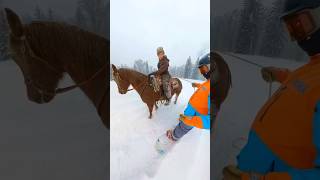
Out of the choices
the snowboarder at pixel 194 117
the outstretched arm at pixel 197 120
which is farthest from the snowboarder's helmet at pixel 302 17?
the outstretched arm at pixel 197 120

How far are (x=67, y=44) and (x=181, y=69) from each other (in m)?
0.65

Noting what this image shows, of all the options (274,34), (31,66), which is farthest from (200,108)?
(31,66)

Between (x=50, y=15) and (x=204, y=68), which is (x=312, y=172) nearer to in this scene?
(x=204, y=68)

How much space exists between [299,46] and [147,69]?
33.0 inches

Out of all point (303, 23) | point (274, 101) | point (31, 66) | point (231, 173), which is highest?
point (303, 23)

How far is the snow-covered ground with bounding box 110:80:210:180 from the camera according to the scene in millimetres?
1834

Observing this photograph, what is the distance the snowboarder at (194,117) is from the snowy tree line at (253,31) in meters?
0.21

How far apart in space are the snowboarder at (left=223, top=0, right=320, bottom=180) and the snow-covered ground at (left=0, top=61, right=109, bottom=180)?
30.2 inches

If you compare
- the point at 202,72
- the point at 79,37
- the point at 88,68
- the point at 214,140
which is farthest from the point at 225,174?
the point at 79,37

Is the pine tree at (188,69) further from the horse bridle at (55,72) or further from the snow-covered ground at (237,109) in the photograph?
the horse bridle at (55,72)

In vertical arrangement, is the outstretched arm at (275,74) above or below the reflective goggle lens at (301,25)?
below

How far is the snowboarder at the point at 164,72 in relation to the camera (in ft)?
6.06

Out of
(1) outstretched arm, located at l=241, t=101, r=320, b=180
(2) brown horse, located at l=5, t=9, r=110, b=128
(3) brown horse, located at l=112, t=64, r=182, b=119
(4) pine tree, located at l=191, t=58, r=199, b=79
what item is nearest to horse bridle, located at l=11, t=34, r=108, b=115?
(2) brown horse, located at l=5, t=9, r=110, b=128

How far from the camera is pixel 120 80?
70.8 inches
